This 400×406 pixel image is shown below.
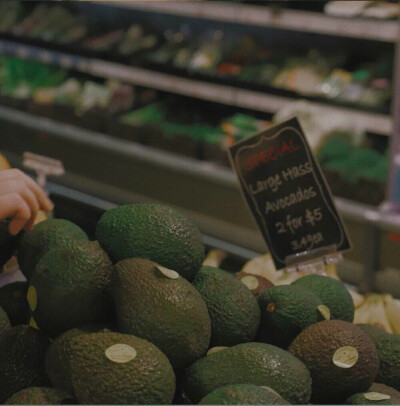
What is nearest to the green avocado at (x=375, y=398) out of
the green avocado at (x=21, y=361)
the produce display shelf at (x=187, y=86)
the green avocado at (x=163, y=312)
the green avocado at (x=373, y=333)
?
the green avocado at (x=373, y=333)

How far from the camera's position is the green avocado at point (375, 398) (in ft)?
3.45

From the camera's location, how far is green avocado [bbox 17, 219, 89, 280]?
1325 millimetres

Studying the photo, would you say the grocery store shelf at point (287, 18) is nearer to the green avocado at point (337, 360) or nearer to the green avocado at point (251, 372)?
the green avocado at point (337, 360)

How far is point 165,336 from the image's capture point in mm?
1009

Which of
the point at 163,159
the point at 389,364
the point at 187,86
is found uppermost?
the point at 389,364

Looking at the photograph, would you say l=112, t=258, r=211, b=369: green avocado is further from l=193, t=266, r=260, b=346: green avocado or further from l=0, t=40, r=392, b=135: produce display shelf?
l=0, t=40, r=392, b=135: produce display shelf

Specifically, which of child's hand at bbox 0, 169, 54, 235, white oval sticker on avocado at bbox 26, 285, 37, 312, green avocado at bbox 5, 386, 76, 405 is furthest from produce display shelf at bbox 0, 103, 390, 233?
green avocado at bbox 5, 386, 76, 405

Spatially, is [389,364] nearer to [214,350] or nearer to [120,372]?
[214,350]

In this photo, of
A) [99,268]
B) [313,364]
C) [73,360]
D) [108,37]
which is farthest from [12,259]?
[108,37]

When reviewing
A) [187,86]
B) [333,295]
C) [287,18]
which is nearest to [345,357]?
[333,295]

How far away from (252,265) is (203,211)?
1.66m

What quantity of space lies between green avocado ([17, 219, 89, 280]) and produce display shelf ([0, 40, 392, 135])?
7.35ft

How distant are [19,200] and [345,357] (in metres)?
0.71

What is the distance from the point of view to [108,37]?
14.9ft
